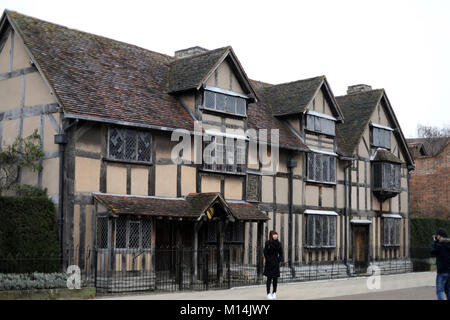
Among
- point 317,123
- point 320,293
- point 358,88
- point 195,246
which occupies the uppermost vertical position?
point 358,88

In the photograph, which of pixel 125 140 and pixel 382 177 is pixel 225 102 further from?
pixel 382 177

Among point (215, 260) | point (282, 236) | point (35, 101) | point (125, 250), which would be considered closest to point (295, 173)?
point (282, 236)

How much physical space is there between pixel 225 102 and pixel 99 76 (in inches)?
192

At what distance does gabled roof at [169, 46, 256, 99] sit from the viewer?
74.5 feet

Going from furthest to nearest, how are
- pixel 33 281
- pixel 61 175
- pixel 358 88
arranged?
pixel 358 88 → pixel 61 175 → pixel 33 281

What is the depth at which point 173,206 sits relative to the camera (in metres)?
20.7

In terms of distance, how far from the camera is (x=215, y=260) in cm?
2262

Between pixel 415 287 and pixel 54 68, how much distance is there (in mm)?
13964

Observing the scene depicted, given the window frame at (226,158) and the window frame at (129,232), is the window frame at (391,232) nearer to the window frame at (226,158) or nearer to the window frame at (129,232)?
the window frame at (226,158)

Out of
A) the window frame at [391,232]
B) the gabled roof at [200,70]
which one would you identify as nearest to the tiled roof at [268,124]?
the gabled roof at [200,70]

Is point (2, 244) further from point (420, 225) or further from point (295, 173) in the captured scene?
point (420, 225)

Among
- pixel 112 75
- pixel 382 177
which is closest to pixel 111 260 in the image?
pixel 112 75

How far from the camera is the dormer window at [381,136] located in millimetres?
31216

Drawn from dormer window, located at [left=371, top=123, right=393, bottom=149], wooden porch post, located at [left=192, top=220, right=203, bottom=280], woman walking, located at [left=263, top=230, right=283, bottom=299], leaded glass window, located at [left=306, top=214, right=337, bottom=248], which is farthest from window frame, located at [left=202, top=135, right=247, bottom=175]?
dormer window, located at [left=371, top=123, right=393, bottom=149]
